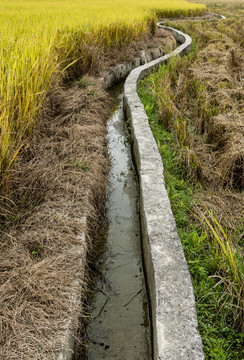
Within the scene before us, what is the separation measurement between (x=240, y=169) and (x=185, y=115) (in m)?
1.38

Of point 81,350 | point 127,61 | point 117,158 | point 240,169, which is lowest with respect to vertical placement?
point 81,350

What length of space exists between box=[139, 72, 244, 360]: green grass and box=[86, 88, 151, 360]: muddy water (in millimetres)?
344

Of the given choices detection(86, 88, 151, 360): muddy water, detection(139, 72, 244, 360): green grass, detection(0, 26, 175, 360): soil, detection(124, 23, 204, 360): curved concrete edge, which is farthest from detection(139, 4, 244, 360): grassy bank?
detection(0, 26, 175, 360): soil

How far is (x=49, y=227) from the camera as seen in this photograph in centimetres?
201

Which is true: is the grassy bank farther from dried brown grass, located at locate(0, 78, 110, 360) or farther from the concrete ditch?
dried brown grass, located at locate(0, 78, 110, 360)

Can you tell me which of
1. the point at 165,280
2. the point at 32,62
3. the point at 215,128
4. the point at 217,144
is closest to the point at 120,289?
the point at 165,280

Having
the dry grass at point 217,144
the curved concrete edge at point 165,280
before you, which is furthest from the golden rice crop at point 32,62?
the dry grass at point 217,144

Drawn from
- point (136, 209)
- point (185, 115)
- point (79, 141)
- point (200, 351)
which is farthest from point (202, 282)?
point (185, 115)

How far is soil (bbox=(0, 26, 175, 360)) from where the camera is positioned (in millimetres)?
1413

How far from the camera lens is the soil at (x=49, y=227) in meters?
1.41

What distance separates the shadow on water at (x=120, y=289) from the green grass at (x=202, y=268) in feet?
1.12

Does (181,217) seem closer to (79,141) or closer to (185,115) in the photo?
(79,141)

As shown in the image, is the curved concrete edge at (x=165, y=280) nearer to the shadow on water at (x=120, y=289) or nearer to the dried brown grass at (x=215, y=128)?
the shadow on water at (x=120, y=289)

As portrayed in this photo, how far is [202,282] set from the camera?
180cm
